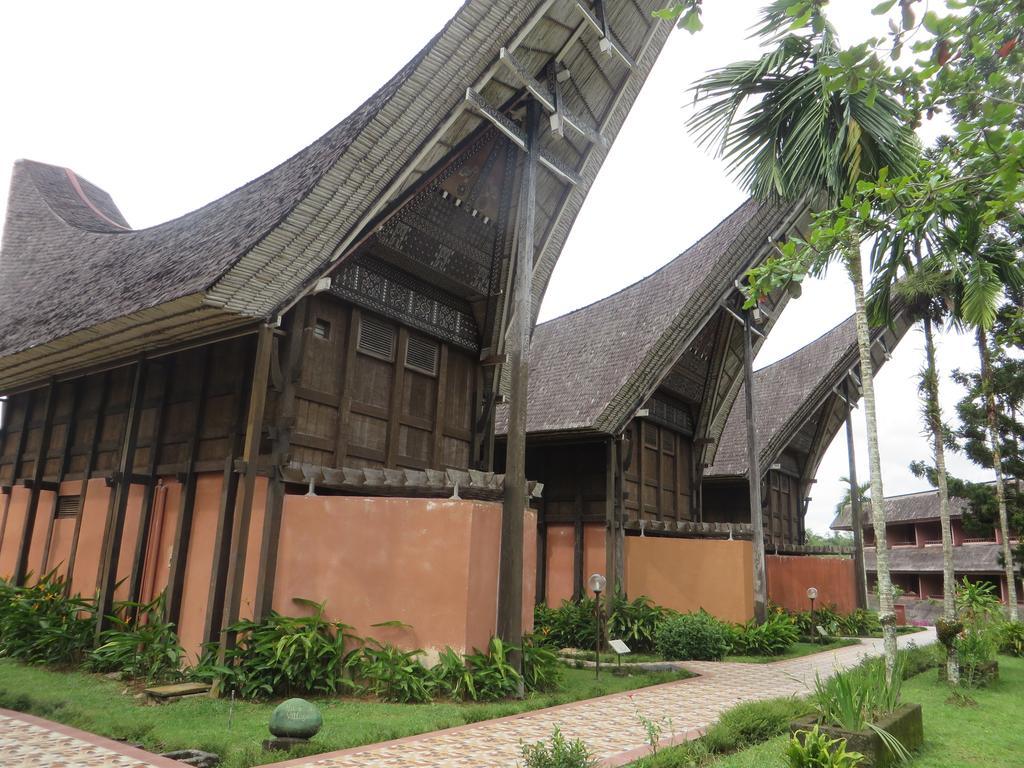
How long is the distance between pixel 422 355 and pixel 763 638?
312 inches

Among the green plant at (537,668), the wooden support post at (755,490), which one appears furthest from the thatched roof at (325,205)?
the wooden support post at (755,490)

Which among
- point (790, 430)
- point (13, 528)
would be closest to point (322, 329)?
point (13, 528)

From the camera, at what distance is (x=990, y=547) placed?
1080 inches

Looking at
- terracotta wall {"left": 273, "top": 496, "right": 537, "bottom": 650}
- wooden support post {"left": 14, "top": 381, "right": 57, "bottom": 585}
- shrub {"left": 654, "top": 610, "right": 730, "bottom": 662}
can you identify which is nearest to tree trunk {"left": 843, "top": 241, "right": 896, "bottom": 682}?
terracotta wall {"left": 273, "top": 496, "right": 537, "bottom": 650}

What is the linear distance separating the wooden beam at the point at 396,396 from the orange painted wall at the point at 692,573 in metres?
6.09

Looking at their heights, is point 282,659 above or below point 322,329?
below

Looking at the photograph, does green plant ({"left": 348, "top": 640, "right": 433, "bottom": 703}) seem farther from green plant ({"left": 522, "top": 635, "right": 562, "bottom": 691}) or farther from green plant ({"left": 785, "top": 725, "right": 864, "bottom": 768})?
green plant ({"left": 785, "top": 725, "right": 864, "bottom": 768})

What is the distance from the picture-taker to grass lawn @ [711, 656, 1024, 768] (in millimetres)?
5367

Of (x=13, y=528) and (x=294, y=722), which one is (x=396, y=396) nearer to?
(x=294, y=722)

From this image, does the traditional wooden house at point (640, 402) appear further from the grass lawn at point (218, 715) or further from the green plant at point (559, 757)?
the green plant at point (559, 757)

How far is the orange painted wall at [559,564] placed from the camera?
14.4 m

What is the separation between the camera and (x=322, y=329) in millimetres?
9594

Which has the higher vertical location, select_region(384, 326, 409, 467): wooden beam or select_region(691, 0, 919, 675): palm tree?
select_region(691, 0, 919, 675): palm tree

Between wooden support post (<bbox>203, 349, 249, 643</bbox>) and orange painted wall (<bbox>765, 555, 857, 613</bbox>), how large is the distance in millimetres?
12806
